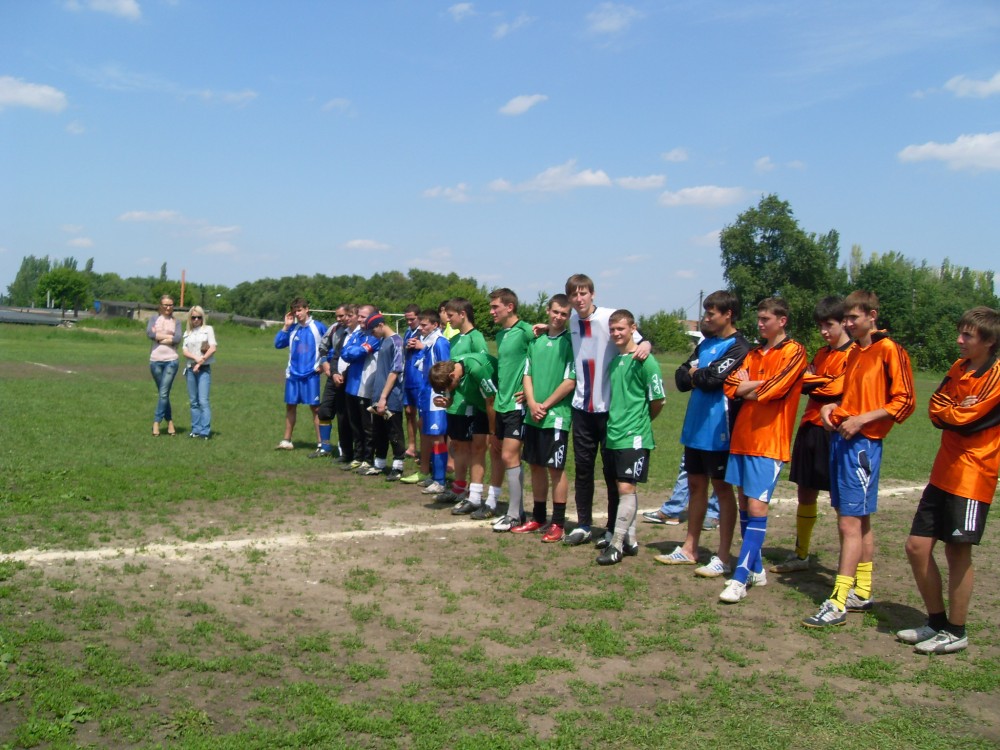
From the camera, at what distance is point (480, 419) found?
841 cm

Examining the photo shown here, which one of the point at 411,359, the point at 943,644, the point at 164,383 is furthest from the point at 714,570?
the point at 164,383

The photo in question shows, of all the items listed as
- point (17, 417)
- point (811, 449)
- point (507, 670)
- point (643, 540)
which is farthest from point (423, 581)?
point (17, 417)

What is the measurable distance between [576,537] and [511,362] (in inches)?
65.9

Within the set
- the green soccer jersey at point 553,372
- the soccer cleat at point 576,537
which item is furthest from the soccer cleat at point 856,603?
the green soccer jersey at point 553,372

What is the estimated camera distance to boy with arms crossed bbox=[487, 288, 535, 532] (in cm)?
762

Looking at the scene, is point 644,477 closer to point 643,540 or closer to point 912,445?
point 643,540

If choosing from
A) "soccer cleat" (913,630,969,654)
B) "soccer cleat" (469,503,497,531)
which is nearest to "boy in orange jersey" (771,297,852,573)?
"soccer cleat" (913,630,969,654)

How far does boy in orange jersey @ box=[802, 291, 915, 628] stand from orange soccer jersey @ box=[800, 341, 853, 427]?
357 mm

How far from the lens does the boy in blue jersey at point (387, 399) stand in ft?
32.8

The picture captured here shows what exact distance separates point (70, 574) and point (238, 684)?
7.41 ft

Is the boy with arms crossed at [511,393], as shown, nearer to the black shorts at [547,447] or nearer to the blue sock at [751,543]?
the black shorts at [547,447]

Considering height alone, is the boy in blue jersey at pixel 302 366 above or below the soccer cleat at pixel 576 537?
above

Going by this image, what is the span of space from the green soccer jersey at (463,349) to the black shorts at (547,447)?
1128 millimetres

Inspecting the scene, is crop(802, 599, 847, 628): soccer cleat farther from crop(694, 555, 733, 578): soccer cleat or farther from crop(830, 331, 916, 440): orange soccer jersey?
crop(830, 331, 916, 440): orange soccer jersey
